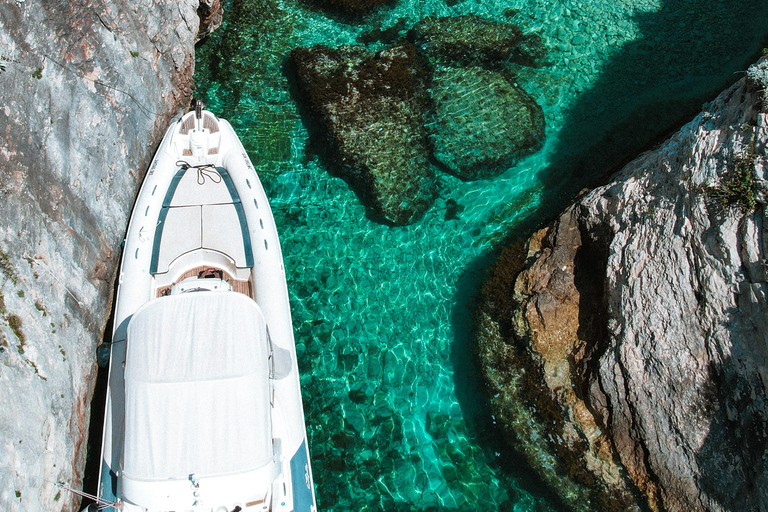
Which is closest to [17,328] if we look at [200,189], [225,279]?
[225,279]

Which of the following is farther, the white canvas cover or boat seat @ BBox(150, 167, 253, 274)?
boat seat @ BBox(150, 167, 253, 274)

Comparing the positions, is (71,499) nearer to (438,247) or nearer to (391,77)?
(438,247)

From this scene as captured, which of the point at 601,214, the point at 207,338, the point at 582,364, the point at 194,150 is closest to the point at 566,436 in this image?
the point at 582,364

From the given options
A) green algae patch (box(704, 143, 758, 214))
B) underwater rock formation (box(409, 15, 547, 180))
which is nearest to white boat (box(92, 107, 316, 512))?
underwater rock formation (box(409, 15, 547, 180))

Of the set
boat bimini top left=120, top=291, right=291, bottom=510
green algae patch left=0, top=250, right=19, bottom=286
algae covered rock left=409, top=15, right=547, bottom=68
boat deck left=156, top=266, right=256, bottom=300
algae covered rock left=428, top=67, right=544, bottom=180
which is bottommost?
boat bimini top left=120, top=291, right=291, bottom=510

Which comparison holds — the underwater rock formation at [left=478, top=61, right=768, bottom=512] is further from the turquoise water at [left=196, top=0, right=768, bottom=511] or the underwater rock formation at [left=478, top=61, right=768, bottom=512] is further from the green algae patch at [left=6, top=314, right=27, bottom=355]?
the green algae patch at [left=6, top=314, right=27, bottom=355]

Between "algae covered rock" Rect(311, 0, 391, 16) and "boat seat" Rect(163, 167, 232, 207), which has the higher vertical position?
"algae covered rock" Rect(311, 0, 391, 16)

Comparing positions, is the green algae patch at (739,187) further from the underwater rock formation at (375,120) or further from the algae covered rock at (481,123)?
the underwater rock formation at (375,120)

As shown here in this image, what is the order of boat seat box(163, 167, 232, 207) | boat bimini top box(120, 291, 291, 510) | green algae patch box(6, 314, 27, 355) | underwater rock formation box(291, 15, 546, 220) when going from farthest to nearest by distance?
underwater rock formation box(291, 15, 546, 220) → boat seat box(163, 167, 232, 207) → green algae patch box(6, 314, 27, 355) → boat bimini top box(120, 291, 291, 510)
